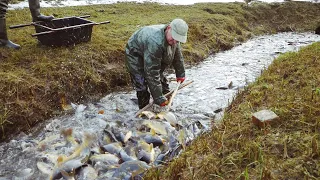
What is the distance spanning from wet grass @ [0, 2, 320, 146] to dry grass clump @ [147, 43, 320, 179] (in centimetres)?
315

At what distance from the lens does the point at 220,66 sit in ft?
30.6

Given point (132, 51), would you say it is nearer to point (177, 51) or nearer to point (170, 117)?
point (177, 51)

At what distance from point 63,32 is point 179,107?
9.97 feet

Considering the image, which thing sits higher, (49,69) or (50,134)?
(49,69)

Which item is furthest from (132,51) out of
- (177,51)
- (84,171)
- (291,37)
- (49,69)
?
(291,37)

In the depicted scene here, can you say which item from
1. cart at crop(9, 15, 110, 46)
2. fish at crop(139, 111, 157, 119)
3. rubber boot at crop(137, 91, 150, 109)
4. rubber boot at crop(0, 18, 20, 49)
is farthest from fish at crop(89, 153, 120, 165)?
rubber boot at crop(0, 18, 20, 49)

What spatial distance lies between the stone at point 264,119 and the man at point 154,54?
5.33 feet

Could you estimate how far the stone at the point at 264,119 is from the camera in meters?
4.05

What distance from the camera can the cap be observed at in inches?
188

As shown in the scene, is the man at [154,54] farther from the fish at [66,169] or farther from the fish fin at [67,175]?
the fish fin at [67,175]

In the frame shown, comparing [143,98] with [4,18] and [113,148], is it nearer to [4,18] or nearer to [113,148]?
[113,148]

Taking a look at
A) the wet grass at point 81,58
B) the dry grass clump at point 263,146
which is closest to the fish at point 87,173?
the dry grass clump at point 263,146

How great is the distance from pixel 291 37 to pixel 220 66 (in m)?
5.70

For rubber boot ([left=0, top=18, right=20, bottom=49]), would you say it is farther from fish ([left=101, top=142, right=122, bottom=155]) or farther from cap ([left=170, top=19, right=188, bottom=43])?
cap ([left=170, top=19, right=188, bottom=43])
